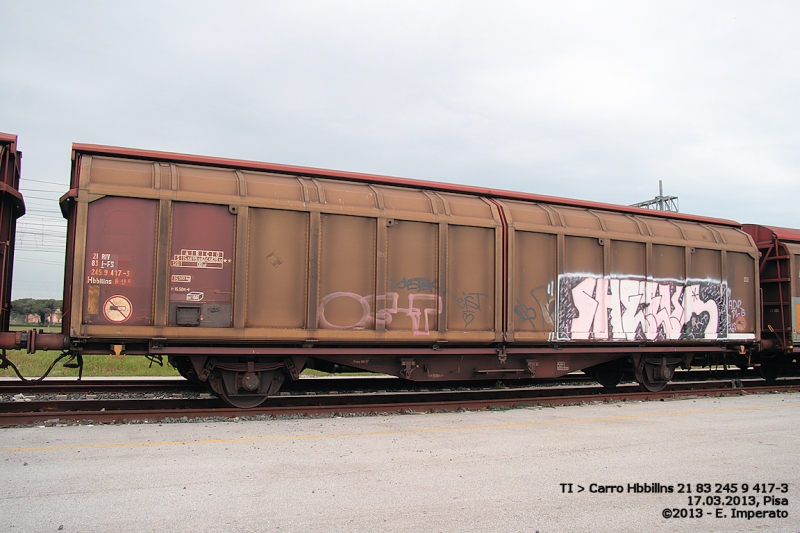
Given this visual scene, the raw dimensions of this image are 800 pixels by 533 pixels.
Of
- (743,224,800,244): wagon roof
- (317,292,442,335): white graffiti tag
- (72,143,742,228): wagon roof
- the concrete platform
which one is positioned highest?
(72,143,742,228): wagon roof

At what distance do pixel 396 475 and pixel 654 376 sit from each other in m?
8.08

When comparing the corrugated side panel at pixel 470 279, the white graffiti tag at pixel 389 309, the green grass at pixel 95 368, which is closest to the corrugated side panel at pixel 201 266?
the white graffiti tag at pixel 389 309

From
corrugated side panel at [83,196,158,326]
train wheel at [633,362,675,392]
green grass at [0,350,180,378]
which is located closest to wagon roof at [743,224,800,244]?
train wheel at [633,362,675,392]

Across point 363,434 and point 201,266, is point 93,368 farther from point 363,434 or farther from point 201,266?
point 363,434

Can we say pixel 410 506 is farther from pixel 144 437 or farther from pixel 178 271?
pixel 178 271

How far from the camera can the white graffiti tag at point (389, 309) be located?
29.3 feet

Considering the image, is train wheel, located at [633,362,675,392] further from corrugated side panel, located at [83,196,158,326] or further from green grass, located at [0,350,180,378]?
green grass, located at [0,350,180,378]

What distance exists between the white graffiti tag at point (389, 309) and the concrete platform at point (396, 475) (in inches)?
59.8

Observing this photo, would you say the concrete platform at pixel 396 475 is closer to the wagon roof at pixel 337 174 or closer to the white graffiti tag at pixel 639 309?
the white graffiti tag at pixel 639 309

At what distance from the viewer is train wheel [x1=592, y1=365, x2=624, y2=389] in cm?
1196

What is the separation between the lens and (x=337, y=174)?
9.57 meters

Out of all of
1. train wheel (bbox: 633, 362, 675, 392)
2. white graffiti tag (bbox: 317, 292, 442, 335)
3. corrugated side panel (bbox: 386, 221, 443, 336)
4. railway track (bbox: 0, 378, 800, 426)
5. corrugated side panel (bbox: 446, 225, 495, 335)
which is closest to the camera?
railway track (bbox: 0, 378, 800, 426)

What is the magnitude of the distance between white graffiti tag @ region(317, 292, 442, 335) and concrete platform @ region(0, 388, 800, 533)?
4.98ft

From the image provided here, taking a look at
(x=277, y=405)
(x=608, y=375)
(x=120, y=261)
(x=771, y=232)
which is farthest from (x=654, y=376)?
(x=120, y=261)
